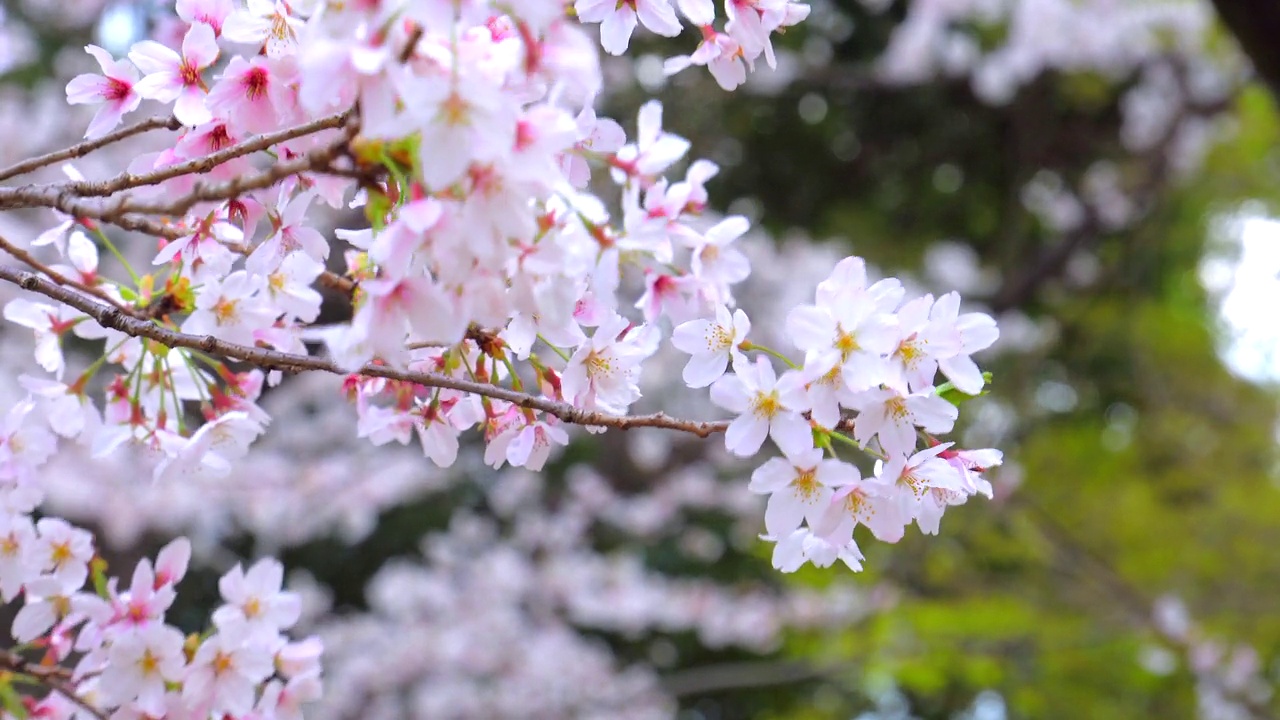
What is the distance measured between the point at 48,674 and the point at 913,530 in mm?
3362

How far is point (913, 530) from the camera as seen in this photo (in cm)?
390

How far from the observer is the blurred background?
363 cm

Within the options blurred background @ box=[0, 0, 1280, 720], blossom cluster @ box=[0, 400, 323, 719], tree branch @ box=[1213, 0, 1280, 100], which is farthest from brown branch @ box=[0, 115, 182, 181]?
blurred background @ box=[0, 0, 1280, 720]

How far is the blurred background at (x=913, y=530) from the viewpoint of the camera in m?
3.63

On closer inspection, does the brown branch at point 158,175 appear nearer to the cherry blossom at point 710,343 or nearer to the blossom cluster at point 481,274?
the blossom cluster at point 481,274

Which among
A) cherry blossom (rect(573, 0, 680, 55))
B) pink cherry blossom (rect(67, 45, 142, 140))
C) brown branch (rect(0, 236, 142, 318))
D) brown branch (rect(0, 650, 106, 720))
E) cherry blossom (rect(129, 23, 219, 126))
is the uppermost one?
cherry blossom (rect(573, 0, 680, 55))

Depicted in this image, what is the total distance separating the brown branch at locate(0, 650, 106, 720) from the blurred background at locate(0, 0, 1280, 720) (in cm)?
244

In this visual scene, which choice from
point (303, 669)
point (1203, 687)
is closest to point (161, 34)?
point (303, 669)

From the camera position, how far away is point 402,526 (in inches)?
177

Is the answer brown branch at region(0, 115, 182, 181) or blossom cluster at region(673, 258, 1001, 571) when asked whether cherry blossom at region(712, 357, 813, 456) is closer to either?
blossom cluster at region(673, 258, 1001, 571)

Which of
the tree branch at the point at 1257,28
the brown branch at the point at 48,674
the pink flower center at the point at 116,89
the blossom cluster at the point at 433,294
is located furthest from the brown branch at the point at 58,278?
the tree branch at the point at 1257,28

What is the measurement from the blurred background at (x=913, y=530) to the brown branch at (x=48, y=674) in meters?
2.44

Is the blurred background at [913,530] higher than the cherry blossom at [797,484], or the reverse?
the cherry blossom at [797,484]

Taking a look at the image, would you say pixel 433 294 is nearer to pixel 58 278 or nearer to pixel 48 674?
pixel 58 278
